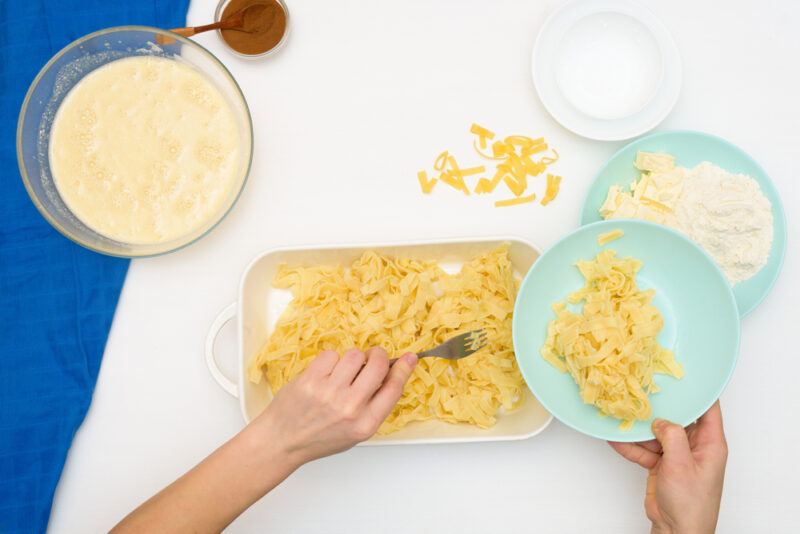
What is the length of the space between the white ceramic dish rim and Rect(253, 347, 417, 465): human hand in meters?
0.75

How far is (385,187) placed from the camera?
1.53 m

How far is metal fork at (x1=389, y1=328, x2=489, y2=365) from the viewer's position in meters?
1.29

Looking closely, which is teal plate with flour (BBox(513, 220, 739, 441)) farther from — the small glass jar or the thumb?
the small glass jar

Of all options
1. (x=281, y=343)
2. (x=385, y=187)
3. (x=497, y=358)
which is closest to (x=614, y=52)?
(x=385, y=187)

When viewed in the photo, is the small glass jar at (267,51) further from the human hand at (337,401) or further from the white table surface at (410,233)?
the human hand at (337,401)

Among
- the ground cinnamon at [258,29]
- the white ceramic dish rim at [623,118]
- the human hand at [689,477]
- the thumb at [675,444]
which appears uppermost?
the ground cinnamon at [258,29]

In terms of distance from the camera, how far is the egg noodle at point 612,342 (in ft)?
4.01

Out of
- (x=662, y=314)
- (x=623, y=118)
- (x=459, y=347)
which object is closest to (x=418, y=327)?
(x=459, y=347)

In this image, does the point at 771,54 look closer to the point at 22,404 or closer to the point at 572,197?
the point at 572,197

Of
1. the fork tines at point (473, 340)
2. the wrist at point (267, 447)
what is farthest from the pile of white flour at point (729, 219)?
the wrist at point (267, 447)

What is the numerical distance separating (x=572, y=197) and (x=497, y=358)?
0.44 m

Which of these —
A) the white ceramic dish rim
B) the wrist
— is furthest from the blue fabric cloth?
the white ceramic dish rim

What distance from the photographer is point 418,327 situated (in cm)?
143

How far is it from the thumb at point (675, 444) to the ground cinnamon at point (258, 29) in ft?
4.05
